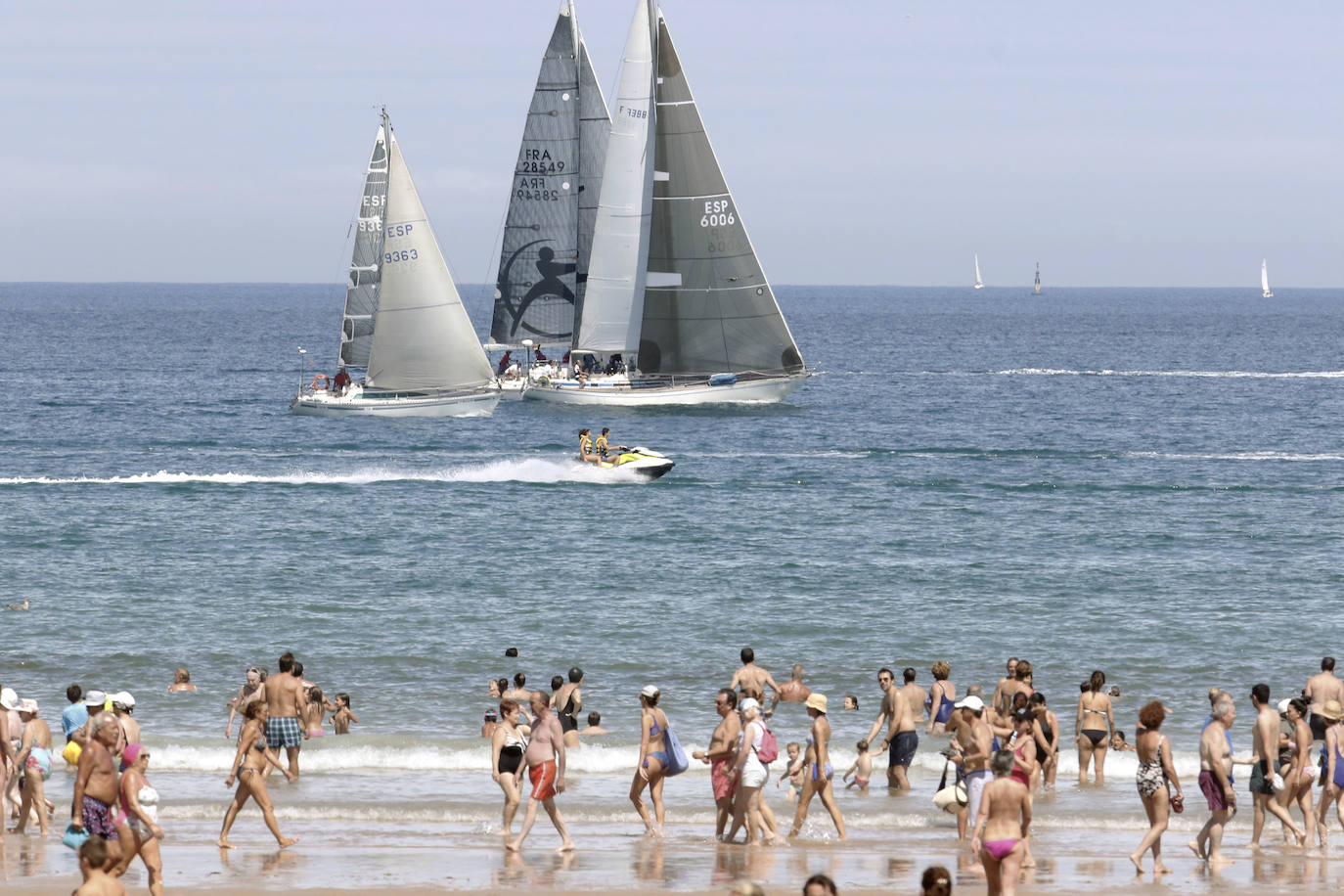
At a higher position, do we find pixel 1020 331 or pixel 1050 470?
pixel 1020 331

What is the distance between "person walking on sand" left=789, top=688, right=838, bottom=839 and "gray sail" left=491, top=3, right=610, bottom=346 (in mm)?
A: 60388

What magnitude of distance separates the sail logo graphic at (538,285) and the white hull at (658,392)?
17.3 feet

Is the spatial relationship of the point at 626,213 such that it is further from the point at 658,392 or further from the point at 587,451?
the point at 587,451

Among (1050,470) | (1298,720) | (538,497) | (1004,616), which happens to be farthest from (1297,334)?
(1298,720)

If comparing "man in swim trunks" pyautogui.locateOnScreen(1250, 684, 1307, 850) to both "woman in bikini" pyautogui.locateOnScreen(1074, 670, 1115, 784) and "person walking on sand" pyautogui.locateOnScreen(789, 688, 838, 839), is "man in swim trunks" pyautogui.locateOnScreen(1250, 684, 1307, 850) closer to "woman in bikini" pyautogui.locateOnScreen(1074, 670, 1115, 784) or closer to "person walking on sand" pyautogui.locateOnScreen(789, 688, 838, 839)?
"woman in bikini" pyautogui.locateOnScreen(1074, 670, 1115, 784)

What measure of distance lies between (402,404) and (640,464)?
21.7 meters

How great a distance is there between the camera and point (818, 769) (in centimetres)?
1700

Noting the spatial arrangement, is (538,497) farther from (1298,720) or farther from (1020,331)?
(1020,331)

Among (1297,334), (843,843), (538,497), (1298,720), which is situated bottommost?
(843,843)

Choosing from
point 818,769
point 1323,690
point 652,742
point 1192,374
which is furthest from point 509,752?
point 1192,374

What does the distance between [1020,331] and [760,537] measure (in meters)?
161

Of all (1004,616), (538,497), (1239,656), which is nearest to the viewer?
(1239,656)

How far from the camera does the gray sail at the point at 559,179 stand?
251ft

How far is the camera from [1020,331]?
19825 cm
